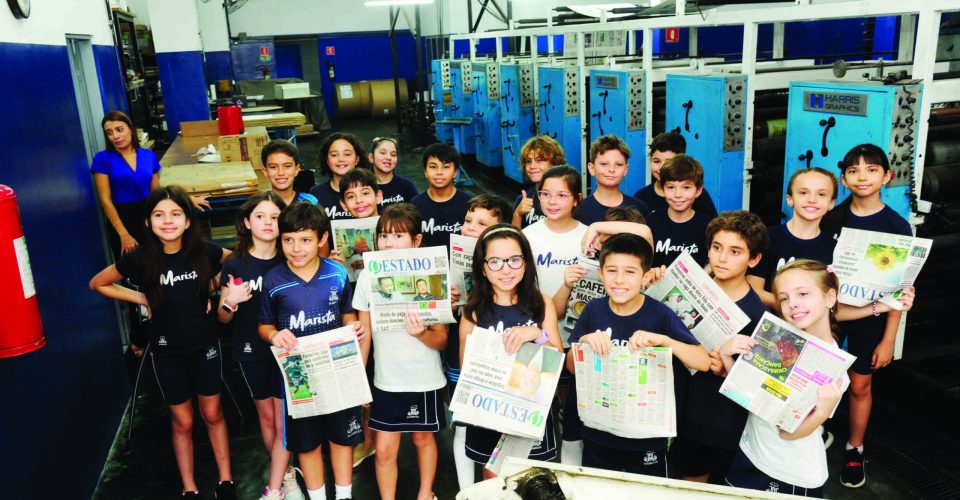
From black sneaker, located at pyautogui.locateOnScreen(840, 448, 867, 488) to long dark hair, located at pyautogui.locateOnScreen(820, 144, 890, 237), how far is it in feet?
3.59

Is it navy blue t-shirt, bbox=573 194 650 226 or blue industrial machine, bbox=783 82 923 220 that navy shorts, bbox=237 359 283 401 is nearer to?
navy blue t-shirt, bbox=573 194 650 226

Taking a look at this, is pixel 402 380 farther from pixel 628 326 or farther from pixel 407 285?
pixel 628 326

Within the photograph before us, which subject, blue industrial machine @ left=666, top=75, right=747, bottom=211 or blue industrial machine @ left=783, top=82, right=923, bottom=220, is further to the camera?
blue industrial machine @ left=666, top=75, right=747, bottom=211

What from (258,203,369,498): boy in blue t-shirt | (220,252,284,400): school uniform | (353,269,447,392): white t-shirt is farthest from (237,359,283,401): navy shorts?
(353,269,447,392): white t-shirt

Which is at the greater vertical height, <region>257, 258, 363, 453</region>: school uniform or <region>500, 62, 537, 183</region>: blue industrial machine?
<region>500, 62, 537, 183</region>: blue industrial machine

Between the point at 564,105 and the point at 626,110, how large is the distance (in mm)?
1767

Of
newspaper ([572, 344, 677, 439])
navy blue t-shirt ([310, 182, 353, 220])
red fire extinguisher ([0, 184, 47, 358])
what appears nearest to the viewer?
red fire extinguisher ([0, 184, 47, 358])

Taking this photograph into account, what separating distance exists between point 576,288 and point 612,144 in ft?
3.14

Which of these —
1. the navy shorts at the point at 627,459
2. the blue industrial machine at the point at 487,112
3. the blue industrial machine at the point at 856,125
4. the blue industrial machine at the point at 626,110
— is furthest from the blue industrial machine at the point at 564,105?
the navy shorts at the point at 627,459

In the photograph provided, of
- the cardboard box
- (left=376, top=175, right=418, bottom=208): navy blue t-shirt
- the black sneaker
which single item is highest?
the cardboard box

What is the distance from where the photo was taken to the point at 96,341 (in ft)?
12.7

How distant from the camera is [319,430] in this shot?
3.04m

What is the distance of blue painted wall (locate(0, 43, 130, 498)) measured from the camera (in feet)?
8.98

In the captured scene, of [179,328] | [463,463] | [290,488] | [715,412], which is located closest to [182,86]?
[179,328]
